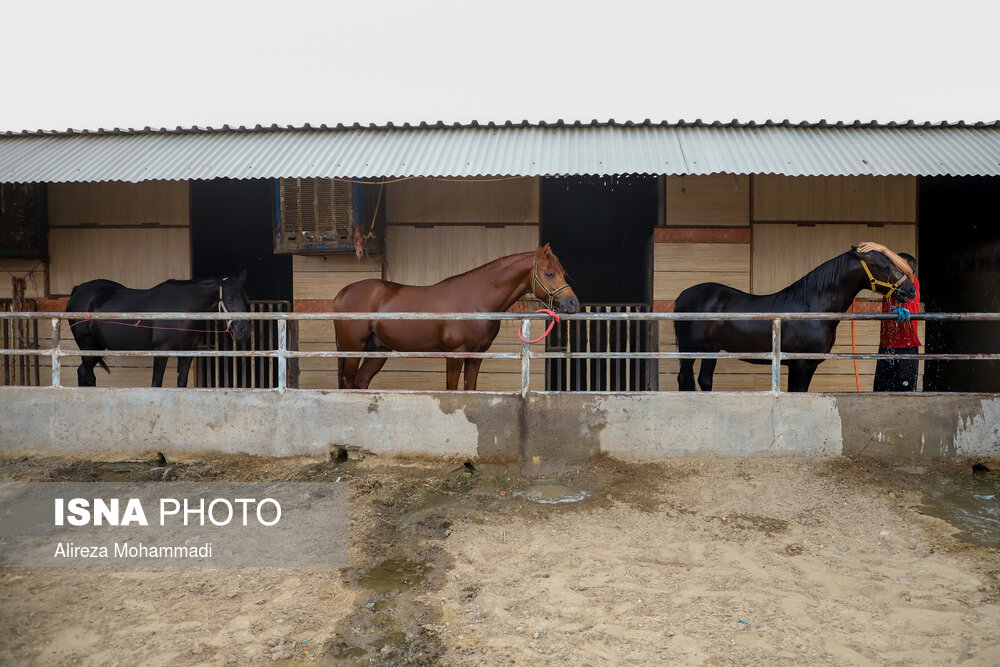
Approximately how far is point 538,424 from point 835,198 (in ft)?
14.4

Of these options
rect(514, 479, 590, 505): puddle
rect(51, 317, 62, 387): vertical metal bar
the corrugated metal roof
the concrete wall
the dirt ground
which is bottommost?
the dirt ground

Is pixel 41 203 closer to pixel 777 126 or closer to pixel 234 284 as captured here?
pixel 234 284

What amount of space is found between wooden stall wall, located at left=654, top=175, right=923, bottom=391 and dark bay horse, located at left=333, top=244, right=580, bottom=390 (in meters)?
1.86

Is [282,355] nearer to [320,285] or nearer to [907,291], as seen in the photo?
[320,285]

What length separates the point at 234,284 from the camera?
6.27 metres

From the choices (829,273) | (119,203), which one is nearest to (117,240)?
(119,203)

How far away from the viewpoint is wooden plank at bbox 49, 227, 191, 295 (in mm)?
7387

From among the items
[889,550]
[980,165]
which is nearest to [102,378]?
[889,550]

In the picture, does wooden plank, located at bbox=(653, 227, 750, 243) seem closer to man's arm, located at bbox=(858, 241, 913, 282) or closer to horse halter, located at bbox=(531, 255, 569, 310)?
man's arm, located at bbox=(858, 241, 913, 282)

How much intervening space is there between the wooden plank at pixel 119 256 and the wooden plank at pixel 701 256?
5.29 m

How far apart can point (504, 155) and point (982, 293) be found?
18.2ft

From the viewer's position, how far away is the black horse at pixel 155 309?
20.4ft

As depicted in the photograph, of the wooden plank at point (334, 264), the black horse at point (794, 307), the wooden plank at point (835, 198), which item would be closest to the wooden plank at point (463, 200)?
the wooden plank at point (334, 264)

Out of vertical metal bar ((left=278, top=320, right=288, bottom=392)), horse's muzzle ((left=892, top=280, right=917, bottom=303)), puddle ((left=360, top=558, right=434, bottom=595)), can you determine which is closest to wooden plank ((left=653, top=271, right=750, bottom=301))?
horse's muzzle ((left=892, top=280, right=917, bottom=303))
